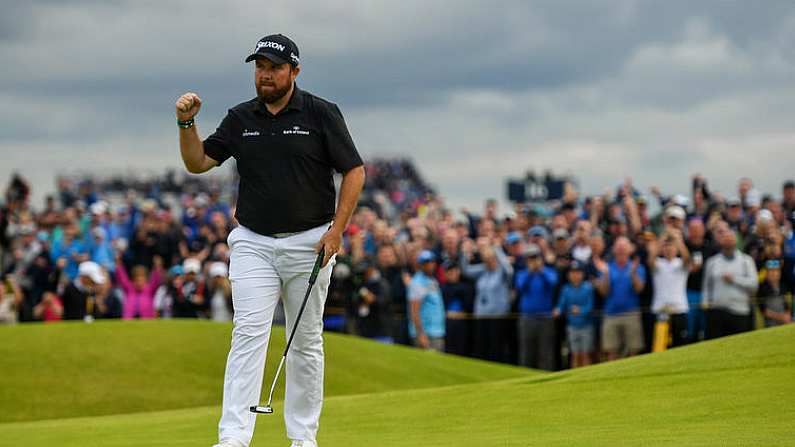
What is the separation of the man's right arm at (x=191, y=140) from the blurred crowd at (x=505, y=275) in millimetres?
11382

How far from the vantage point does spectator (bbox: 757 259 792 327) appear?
60.0 ft

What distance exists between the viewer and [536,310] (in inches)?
800

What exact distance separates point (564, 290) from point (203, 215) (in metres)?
10.5

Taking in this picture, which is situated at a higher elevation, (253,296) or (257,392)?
(253,296)

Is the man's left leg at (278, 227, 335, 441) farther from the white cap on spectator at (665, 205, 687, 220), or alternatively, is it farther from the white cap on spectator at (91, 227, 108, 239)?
the white cap on spectator at (91, 227, 108, 239)

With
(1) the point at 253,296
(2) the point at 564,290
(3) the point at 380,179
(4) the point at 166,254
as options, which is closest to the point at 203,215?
(4) the point at 166,254

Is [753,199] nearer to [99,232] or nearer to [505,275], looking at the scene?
[505,275]

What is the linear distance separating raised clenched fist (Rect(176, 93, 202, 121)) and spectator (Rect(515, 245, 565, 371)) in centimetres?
1216

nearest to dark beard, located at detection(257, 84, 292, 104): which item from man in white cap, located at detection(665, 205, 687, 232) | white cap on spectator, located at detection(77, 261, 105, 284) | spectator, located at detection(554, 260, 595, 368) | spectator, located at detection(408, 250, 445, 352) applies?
spectator, located at detection(554, 260, 595, 368)

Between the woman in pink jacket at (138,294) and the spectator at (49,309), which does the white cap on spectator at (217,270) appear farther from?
the spectator at (49,309)

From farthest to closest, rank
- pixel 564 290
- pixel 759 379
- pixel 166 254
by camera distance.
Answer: pixel 166 254 < pixel 564 290 < pixel 759 379

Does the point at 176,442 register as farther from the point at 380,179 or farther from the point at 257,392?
the point at 380,179

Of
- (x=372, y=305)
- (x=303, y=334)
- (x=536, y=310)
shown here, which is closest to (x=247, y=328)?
(x=303, y=334)

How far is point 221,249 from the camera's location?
2255cm
